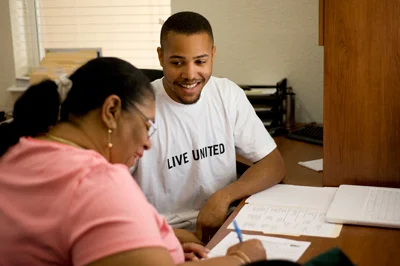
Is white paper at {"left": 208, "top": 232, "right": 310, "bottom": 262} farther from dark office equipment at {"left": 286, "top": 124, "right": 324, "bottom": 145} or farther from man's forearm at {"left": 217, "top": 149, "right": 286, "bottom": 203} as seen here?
→ dark office equipment at {"left": 286, "top": 124, "right": 324, "bottom": 145}

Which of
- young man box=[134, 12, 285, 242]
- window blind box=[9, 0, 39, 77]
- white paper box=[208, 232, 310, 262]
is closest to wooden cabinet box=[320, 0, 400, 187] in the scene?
young man box=[134, 12, 285, 242]

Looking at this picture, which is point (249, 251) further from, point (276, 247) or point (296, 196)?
point (296, 196)

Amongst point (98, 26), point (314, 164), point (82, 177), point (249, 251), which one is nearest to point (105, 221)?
point (82, 177)

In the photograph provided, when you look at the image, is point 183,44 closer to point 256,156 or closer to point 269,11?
point 256,156

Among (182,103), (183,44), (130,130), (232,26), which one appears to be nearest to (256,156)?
(182,103)

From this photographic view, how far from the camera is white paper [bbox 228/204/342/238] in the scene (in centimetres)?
138

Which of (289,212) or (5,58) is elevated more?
(5,58)

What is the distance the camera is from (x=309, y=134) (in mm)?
2467

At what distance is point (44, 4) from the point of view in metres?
3.22

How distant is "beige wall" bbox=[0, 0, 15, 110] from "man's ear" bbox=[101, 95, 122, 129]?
2.40 m

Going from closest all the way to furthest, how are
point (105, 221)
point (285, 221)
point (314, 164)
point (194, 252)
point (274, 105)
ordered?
point (105, 221) → point (194, 252) → point (285, 221) → point (314, 164) → point (274, 105)

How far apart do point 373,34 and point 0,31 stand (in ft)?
7.71

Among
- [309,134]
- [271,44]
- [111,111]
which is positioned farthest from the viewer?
[271,44]

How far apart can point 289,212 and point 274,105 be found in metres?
1.12
